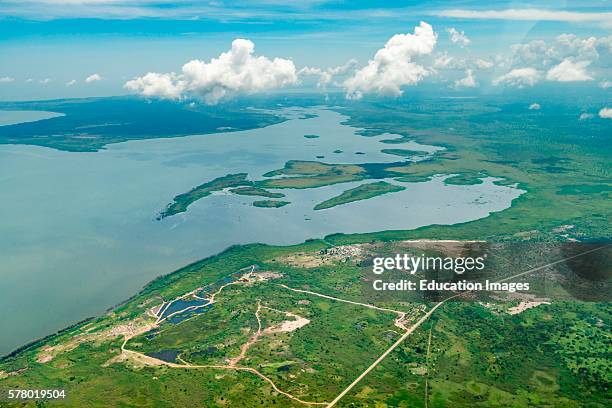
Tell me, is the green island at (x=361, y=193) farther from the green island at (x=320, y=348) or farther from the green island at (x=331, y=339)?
the green island at (x=320, y=348)

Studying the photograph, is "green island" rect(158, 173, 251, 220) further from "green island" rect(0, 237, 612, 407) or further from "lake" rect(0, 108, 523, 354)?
"green island" rect(0, 237, 612, 407)

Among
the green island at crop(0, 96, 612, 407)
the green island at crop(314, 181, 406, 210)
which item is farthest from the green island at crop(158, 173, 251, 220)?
the green island at crop(0, 96, 612, 407)

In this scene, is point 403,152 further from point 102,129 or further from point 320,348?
point 102,129

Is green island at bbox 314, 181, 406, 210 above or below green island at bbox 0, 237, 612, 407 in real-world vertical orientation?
above

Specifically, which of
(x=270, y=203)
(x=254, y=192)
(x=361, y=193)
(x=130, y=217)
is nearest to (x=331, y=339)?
(x=270, y=203)

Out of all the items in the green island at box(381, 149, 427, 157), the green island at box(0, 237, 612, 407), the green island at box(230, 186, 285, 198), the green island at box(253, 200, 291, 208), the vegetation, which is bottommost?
the green island at box(0, 237, 612, 407)

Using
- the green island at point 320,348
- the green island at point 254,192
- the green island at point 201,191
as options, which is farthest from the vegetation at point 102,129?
the green island at point 320,348
